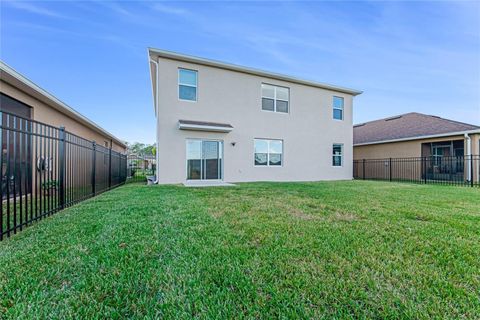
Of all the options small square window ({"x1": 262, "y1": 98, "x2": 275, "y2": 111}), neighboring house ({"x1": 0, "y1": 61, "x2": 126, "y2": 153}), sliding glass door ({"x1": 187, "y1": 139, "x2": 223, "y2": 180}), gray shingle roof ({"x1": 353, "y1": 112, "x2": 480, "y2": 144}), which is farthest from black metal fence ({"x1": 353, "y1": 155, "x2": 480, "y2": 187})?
neighboring house ({"x1": 0, "y1": 61, "x2": 126, "y2": 153})

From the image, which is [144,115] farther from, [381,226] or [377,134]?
[381,226]

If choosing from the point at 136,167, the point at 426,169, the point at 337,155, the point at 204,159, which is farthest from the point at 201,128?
the point at 426,169

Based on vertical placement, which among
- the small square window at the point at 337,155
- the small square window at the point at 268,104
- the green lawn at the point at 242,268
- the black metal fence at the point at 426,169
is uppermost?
the small square window at the point at 268,104

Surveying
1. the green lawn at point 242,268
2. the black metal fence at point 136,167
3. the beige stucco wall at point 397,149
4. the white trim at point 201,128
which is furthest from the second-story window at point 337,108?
the black metal fence at point 136,167

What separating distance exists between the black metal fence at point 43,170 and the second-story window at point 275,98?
7.96 meters

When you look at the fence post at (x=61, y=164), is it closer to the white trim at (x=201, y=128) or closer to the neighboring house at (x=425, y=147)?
the white trim at (x=201, y=128)

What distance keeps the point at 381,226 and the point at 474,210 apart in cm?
309

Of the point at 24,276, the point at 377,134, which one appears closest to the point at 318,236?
the point at 24,276

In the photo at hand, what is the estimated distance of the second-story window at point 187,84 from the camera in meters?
10.4

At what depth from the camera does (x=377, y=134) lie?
17.9 m

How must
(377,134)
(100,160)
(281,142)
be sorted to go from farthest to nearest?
(377,134)
(281,142)
(100,160)

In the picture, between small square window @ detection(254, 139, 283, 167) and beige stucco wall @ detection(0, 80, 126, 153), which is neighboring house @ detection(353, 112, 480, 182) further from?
beige stucco wall @ detection(0, 80, 126, 153)

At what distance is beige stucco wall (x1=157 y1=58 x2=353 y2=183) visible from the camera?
10133 millimetres

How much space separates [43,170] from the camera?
6.40 m
